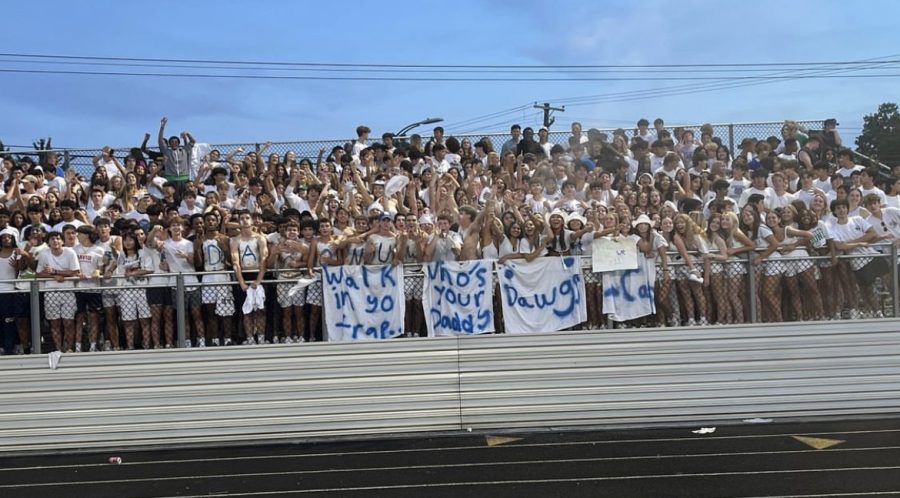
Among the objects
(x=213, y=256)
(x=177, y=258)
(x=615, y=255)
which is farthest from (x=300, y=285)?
(x=615, y=255)

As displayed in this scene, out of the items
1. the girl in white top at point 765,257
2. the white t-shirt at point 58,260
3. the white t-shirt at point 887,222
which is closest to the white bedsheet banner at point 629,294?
the girl in white top at point 765,257

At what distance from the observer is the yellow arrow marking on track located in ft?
28.3

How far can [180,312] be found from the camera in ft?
32.4

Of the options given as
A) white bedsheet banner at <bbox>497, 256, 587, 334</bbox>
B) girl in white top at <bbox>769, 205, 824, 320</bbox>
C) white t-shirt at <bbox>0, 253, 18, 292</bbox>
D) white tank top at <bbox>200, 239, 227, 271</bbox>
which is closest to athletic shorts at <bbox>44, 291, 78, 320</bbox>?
white t-shirt at <bbox>0, 253, 18, 292</bbox>

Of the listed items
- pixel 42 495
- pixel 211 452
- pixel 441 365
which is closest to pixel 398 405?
pixel 441 365

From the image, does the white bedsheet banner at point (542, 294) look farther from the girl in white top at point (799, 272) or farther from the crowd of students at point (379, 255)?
the girl in white top at point (799, 272)

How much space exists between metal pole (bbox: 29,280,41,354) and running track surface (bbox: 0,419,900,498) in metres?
1.17

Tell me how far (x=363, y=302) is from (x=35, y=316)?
3.46 m

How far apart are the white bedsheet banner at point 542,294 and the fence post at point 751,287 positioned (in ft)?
5.89

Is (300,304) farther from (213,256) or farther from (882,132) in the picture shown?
(882,132)

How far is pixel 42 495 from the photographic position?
7918 millimetres

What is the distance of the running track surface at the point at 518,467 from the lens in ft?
24.2

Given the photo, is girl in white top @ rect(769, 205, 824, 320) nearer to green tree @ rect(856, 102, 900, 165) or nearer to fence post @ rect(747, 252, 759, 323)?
fence post @ rect(747, 252, 759, 323)

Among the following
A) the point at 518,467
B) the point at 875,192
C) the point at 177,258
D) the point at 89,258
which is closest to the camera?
the point at 518,467
